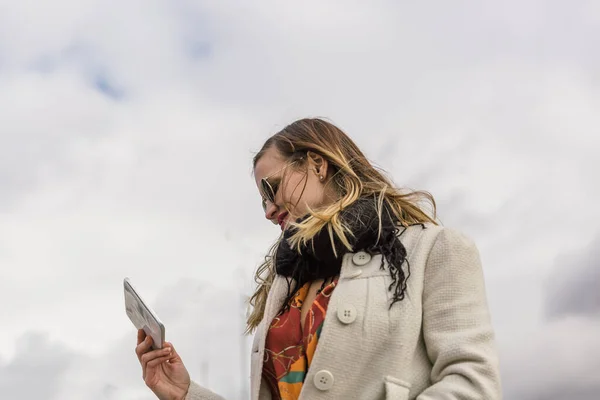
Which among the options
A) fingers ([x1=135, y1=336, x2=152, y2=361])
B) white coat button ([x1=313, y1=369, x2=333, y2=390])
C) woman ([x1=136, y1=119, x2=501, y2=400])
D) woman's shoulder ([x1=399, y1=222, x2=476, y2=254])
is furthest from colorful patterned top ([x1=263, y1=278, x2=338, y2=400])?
fingers ([x1=135, y1=336, x2=152, y2=361])

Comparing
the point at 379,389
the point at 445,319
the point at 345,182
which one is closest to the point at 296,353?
the point at 379,389

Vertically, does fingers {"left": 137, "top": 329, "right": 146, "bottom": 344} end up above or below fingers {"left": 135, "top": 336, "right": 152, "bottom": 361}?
above

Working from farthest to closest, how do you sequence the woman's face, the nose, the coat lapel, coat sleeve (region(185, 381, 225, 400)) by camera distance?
coat sleeve (region(185, 381, 225, 400)), the nose, the woman's face, the coat lapel

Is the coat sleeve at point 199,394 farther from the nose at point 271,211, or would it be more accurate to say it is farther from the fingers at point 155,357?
the nose at point 271,211

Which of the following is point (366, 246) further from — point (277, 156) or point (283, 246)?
point (277, 156)

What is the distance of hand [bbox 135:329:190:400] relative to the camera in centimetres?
516

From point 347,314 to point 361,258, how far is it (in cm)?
41

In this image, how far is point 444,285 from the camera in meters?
4.33

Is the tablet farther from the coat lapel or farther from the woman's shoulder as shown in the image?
the woman's shoulder

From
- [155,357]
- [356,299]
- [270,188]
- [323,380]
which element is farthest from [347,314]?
[155,357]

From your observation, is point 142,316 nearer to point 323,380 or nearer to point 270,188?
point 270,188

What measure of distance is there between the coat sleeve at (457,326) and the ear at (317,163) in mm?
1004

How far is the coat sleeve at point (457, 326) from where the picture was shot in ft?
13.3

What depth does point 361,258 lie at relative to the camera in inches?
180
